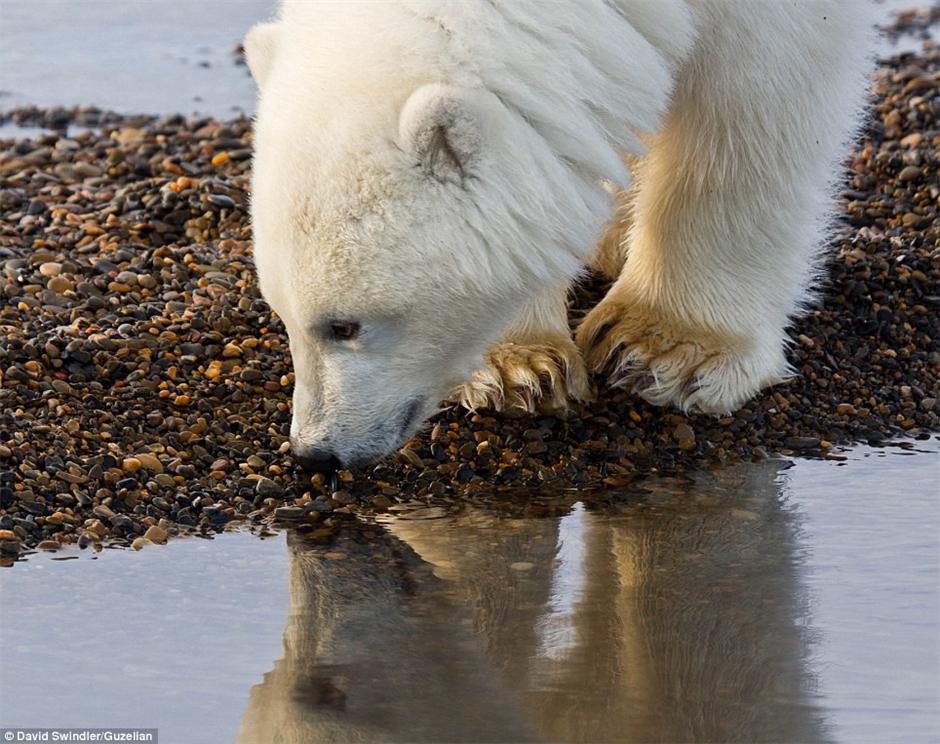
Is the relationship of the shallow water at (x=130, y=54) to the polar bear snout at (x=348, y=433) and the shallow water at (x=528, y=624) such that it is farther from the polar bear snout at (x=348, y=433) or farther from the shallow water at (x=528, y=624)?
the shallow water at (x=528, y=624)

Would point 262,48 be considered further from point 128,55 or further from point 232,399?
point 128,55

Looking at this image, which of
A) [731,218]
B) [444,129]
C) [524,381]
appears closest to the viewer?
[444,129]

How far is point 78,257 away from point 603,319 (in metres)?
1.87

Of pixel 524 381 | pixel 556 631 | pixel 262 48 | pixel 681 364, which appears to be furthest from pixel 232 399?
pixel 556 631

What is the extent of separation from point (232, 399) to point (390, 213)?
3.86 ft

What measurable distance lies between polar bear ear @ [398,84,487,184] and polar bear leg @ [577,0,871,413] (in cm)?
96

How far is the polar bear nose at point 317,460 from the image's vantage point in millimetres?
4219

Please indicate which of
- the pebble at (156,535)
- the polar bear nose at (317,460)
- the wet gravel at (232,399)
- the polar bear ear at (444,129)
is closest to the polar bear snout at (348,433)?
Result: the polar bear nose at (317,460)

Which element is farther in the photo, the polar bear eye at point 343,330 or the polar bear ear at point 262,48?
the polar bear ear at point 262,48

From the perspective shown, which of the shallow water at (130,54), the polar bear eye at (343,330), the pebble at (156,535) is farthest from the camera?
the shallow water at (130,54)

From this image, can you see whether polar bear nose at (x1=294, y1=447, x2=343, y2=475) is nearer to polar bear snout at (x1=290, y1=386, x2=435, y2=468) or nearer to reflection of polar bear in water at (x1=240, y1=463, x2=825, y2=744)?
polar bear snout at (x1=290, y1=386, x2=435, y2=468)

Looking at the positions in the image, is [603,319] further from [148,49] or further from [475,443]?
[148,49]

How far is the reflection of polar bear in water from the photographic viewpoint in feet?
10.9

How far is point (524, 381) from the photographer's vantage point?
4730 millimetres
